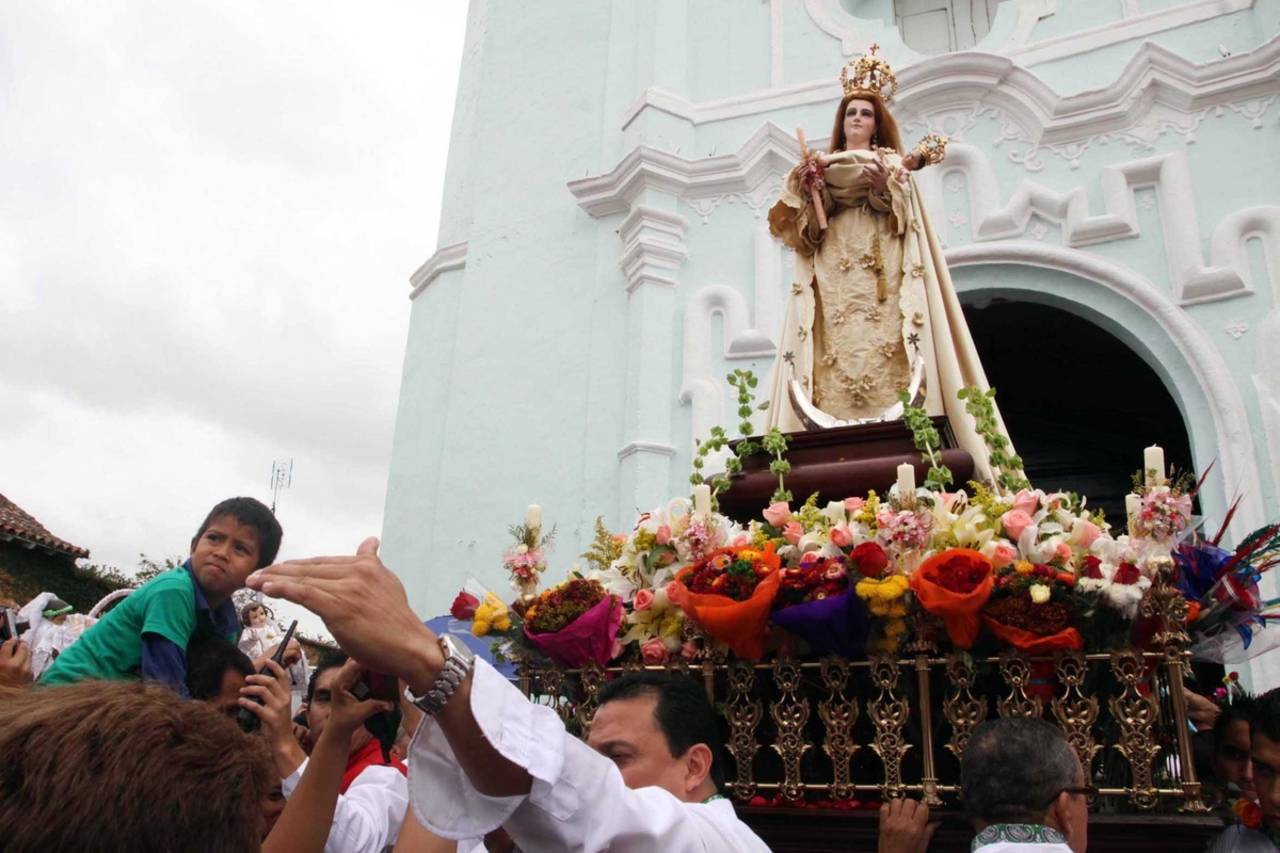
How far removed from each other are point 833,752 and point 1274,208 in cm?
555

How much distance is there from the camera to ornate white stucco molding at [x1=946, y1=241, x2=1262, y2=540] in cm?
589

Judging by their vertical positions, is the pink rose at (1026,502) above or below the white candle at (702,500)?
below

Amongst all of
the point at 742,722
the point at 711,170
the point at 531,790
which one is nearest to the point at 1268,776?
the point at 742,722

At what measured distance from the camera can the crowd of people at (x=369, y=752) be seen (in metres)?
0.97

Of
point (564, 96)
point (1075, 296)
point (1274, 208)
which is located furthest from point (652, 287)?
point (1274, 208)

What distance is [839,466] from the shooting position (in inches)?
138

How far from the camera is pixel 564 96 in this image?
29.4ft

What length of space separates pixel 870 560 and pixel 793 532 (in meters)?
0.30

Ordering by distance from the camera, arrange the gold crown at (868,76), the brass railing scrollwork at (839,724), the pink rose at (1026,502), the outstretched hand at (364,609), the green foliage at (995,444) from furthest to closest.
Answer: the gold crown at (868,76) → the green foliage at (995,444) → the pink rose at (1026,502) → the brass railing scrollwork at (839,724) → the outstretched hand at (364,609)

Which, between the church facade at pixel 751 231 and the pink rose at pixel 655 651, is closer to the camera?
the pink rose at pixel 655 651

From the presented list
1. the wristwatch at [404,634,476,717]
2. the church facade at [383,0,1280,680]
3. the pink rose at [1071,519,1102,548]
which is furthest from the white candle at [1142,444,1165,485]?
the church facade at [383,0,1280,680]

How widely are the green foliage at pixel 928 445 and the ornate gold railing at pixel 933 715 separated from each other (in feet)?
2.28

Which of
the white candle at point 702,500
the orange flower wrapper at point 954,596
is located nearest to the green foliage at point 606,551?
the white candle at point 702,500

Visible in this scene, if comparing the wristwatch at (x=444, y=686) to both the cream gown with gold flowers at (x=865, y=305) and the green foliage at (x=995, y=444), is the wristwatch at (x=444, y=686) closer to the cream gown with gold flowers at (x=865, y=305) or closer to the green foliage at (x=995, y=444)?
the green foliage at (x=995, y=444)
